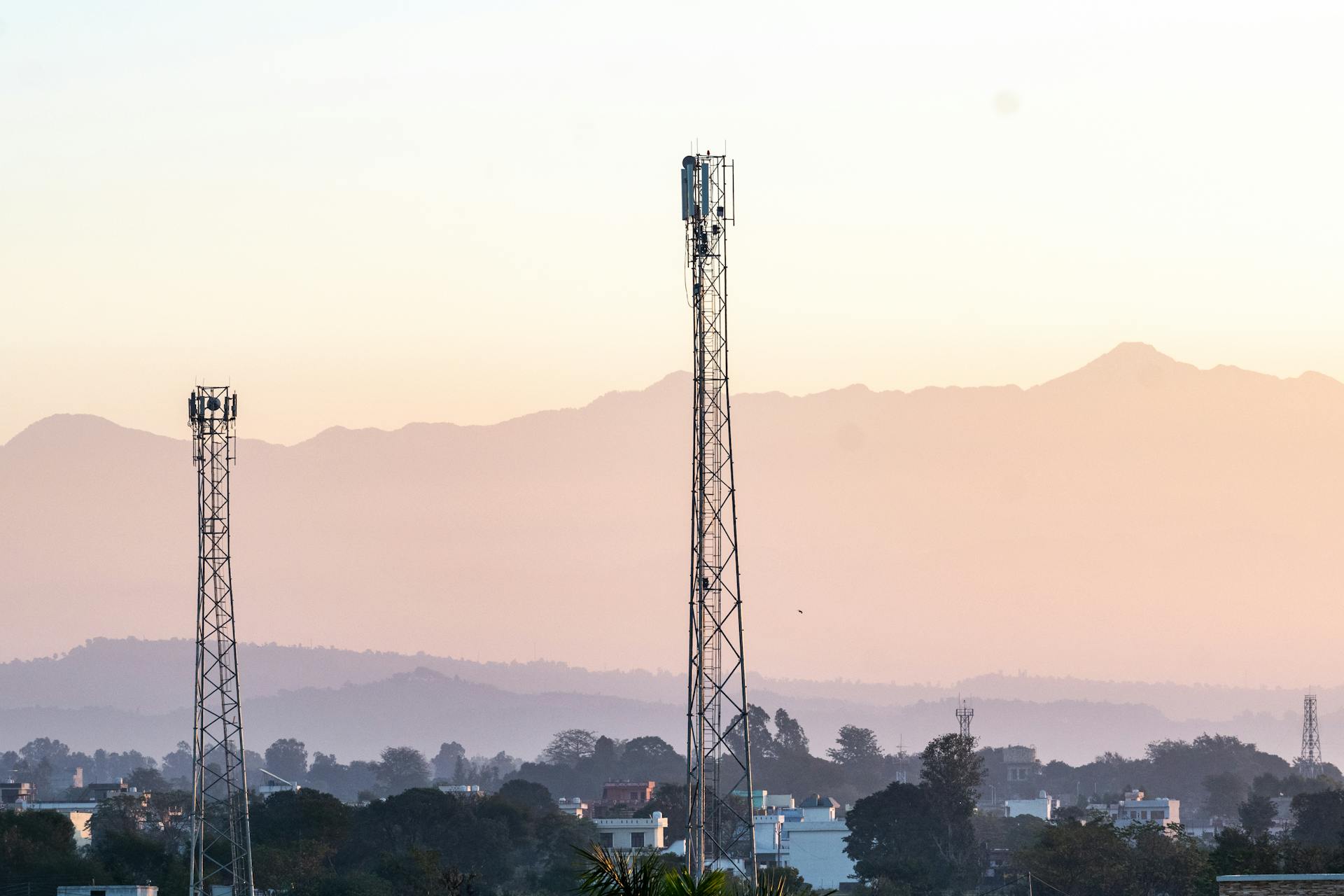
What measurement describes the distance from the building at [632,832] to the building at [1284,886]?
4786 inches

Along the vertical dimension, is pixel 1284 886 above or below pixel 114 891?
above

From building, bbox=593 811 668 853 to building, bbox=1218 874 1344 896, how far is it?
122 metres

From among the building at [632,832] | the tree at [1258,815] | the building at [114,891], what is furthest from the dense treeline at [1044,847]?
the building at [114,891]

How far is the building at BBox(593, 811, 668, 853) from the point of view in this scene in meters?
173

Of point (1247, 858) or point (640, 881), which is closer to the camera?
point (640, 881)

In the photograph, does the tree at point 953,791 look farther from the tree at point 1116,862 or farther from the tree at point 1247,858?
the tree at point 1247,858

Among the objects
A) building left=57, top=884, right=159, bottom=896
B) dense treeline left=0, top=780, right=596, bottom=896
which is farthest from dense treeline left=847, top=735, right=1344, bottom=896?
building left=57, top=884, right=159, bottom=896

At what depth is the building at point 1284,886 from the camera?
51406 millimetres

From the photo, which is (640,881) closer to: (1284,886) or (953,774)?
(1284,886)

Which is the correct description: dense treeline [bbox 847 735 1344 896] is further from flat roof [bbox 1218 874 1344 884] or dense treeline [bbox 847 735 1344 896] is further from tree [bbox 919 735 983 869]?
flat roof [bbox 1218 874 1344 884]

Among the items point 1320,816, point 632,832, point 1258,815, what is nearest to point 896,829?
point 632,832

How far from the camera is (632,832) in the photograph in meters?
174

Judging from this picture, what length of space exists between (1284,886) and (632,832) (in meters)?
125

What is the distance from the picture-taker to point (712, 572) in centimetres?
6950
